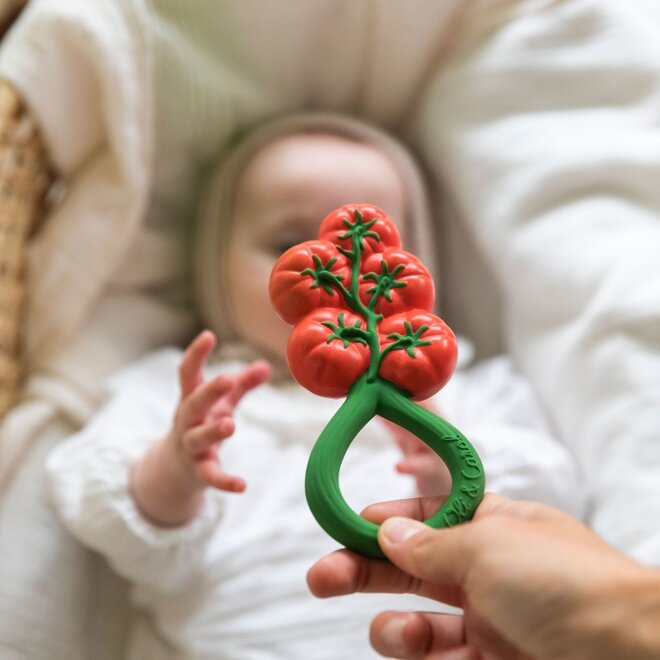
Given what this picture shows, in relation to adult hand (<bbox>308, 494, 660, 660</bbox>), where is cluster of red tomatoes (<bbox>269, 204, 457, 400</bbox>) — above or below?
above

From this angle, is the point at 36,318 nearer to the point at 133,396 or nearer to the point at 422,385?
the point at 133,396

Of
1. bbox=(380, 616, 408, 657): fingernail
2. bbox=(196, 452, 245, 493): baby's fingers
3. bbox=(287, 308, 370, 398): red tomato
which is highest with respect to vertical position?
bbox=(287, 308, 370, 398): red tomato

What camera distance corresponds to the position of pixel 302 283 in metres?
0.54

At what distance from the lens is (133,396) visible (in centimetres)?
97

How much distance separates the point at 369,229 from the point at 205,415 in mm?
261

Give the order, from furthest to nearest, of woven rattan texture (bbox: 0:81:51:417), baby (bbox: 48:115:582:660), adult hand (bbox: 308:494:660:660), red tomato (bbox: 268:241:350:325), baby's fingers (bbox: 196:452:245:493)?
woven rattan texture (bbox: 0:81:51:417) → baby (bbox: 48:115:582:660) → baby's fingers (bbox: 196:452:245:493) → red tomato (bbox: 268:241:350:325) → adult hand (bbox: 308:494:660:660)

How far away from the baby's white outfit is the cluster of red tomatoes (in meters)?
0.37

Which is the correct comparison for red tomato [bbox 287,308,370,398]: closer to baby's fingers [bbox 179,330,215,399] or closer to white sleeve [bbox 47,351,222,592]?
baby's fingers [bbox 179,330,215,399]

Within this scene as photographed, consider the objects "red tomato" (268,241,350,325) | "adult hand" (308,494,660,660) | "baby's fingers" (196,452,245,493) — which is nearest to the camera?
"adult hand" (308,494,660,660)

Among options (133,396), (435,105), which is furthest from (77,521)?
(435,105)

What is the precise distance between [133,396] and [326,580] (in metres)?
0.52

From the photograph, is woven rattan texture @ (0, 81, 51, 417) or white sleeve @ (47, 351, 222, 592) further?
woven rattan texture @ (0, 81, 51, 417)

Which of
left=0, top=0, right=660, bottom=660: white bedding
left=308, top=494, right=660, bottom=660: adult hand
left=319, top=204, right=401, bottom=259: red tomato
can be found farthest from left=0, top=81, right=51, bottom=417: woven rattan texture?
left=308, top=494, right=660, bottom=660: adult hand

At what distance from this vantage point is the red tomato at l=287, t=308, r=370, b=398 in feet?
1.67
